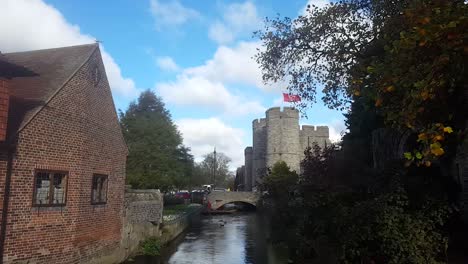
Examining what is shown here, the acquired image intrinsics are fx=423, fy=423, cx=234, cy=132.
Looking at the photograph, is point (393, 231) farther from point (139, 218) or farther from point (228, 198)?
point (228, 198)

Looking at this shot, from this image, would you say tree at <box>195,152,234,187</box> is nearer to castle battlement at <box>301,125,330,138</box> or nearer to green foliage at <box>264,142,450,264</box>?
castle battlement at <box>301,125,330,138</box>

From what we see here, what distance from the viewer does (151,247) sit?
21.4 metres

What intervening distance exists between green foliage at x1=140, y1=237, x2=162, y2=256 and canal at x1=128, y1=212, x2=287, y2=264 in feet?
1.19

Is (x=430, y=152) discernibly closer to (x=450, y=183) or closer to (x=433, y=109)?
(x=433, y=109)

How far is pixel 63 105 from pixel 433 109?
11.4 metres

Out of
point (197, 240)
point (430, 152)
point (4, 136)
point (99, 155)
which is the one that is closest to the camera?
point (430, 152)

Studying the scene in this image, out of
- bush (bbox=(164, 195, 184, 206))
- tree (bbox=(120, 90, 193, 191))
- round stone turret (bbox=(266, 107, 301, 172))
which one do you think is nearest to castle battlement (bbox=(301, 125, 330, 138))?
round stone turret (bbox=(266, 107, 301, 172))

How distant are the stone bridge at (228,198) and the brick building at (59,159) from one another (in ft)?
130

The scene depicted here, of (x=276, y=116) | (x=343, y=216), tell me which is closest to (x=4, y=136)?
(x=343, y=216)

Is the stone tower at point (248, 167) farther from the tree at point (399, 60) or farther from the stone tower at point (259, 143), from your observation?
the tree at point (399, 60)

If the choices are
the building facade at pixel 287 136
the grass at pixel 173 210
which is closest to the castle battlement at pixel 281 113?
the building facade at pixel 287 136

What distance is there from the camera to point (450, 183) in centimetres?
1347

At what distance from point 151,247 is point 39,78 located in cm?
1055

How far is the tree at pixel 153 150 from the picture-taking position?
129ft
